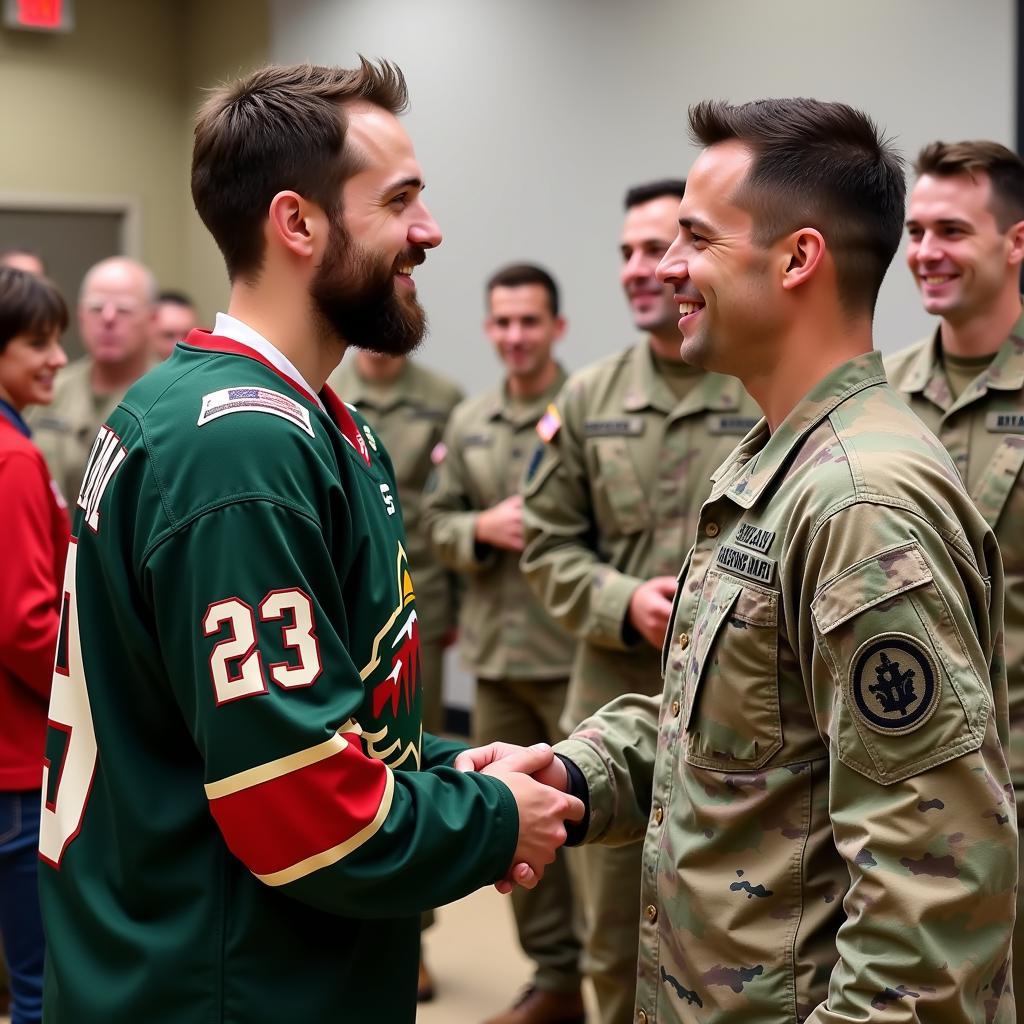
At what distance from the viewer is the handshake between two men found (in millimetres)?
1430

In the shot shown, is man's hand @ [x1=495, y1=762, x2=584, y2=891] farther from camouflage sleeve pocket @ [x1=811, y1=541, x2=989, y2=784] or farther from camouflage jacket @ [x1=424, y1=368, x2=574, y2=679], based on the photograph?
camouflage jacket @ [x1=424, y1=368, x2=574, y2=679]

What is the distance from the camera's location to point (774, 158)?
55.5 inches

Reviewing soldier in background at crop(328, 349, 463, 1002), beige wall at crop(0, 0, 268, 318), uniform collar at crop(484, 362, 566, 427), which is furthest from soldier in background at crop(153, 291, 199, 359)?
uniform collar at crop(484, 362, 566, 427)

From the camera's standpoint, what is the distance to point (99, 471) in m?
1.35

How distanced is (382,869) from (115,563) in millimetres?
400

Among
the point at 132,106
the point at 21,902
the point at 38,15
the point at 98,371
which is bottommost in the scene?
the point at 21,902

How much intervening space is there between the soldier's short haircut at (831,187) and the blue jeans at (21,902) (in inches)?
70.3

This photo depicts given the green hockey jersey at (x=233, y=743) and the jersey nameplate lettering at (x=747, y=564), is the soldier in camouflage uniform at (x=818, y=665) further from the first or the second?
the green hockey jersey at (x=233, y=743)

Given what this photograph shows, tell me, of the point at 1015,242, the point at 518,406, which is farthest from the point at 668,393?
the point at 518,406

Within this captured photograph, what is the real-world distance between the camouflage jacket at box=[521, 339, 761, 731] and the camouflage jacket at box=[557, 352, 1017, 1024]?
1.20 meters

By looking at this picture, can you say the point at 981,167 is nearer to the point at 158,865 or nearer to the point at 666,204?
the point at 666,204

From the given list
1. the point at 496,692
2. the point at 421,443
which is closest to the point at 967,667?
the point at 496,692

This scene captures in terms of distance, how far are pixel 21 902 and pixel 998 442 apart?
6.55ft

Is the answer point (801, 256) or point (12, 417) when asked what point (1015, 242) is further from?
point (12, 417)
